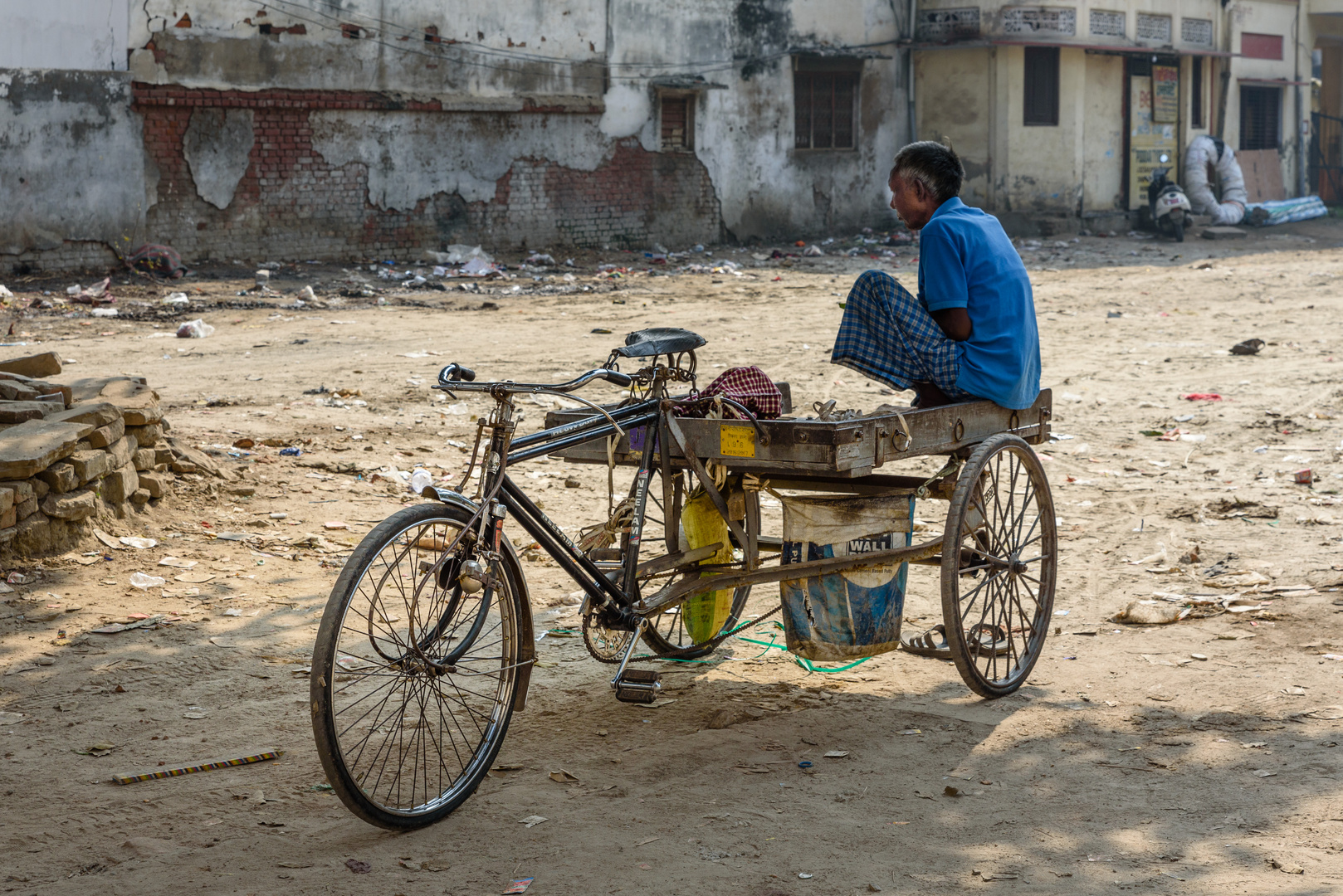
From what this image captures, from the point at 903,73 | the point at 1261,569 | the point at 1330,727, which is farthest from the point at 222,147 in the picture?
the point at 1330,727

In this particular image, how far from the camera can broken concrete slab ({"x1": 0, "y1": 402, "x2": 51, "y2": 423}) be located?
5.18 metres

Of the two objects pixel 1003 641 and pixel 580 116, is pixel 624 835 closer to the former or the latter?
pixel 1003 641

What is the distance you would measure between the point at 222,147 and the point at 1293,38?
800 inches

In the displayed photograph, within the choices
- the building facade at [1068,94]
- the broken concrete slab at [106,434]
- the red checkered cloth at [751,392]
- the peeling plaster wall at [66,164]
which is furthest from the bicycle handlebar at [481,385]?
the building facade at [1068,94]

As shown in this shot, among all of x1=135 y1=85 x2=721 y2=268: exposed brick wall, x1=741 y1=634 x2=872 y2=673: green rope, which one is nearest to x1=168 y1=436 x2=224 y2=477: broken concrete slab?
x1=741 y1=634 x2=872 y2=673: green rope

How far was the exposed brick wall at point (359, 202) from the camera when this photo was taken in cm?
1473

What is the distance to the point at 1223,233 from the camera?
2091cm

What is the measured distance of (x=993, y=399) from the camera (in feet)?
13.1

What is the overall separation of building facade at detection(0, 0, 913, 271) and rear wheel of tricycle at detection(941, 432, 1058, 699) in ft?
41.7

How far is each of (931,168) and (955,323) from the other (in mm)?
487

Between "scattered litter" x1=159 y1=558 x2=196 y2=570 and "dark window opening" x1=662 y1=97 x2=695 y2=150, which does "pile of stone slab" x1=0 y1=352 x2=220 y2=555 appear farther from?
"dark window opening" x1=662 y1=97 x2=695 y2=150

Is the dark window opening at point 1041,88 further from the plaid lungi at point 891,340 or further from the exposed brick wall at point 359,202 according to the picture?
the plaid lungi at point 891,340

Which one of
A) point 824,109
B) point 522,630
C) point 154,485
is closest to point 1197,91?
point 824,109

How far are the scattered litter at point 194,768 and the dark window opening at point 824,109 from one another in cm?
1839
